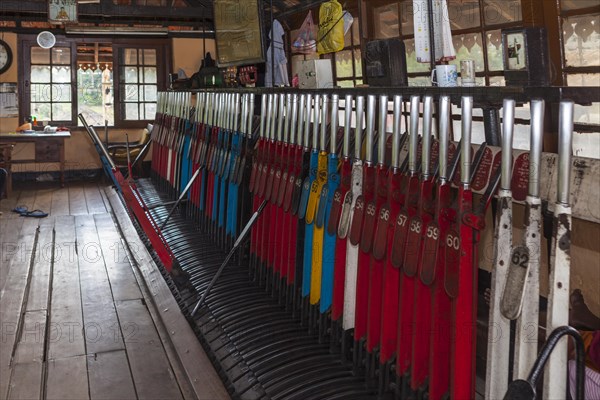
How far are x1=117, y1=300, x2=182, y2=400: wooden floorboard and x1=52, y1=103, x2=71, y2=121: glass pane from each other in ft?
22.1

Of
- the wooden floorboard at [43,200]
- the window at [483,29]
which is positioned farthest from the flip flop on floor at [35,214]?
the window at [483,29]

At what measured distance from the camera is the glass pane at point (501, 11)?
148 inches

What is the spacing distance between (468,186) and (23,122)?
355 inches

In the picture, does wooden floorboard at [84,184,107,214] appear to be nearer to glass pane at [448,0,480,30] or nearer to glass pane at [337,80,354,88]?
glass pane at [337,80,354,88]

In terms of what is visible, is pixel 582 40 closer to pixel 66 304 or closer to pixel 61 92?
pixel 66 304

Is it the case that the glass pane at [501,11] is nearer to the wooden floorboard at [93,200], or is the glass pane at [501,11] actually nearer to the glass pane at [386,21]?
the glass pane at [386,21]

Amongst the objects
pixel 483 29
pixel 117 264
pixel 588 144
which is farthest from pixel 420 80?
pixel 117 264

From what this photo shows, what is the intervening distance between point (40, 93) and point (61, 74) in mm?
431

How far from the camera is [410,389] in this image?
73.7 inches

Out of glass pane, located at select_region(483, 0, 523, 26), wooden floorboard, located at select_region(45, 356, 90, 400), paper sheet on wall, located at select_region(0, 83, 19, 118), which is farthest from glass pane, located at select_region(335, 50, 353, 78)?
paper sheet on wall, located at select_region(0, 83, 19, 118)

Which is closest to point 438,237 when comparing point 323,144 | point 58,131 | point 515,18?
point 323,144

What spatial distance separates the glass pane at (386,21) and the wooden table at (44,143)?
479 cm

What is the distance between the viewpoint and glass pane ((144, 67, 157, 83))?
974cm

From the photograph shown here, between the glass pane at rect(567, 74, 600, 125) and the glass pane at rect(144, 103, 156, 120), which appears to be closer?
the glass pane at rect(567, 74, 600, 125)
